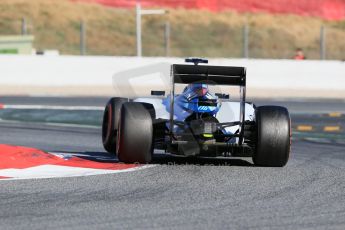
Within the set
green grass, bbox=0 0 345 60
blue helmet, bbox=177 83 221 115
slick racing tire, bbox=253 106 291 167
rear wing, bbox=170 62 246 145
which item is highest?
green grass, bbox=0 0 345 60

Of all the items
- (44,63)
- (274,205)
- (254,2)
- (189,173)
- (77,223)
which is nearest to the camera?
(77,223)

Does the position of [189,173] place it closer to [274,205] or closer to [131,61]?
[274,205]

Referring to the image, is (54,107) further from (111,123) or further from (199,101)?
(199,101)

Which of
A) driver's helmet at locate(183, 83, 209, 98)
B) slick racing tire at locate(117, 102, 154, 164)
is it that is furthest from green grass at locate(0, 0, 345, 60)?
slick racing tire at locate(117, 102, 154, 164)

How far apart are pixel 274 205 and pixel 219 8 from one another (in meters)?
43.0

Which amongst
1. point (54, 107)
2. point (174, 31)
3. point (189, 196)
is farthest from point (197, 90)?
point (174, 31)

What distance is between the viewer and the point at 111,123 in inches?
501

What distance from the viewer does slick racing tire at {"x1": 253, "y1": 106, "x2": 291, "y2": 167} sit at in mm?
11383

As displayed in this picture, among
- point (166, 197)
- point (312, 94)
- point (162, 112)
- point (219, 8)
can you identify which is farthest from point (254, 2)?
point (166, 197)

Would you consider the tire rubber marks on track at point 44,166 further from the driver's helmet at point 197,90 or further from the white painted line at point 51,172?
the driver's helmet at point 197,90

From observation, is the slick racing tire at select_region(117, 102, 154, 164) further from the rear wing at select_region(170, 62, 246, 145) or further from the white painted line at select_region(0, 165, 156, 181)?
the rear wing at select_region(170, 62, 246, 145)

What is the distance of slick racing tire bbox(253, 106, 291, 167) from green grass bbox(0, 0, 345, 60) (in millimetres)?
34062

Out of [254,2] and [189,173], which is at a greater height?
[254,2]

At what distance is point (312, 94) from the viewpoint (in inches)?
1145
